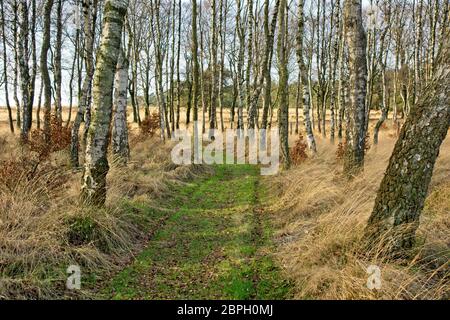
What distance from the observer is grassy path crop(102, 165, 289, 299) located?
14.4 ft

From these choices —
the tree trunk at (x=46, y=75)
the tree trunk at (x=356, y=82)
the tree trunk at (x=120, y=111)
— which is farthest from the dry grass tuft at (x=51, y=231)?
the tree trunk at (x=46, y=75)

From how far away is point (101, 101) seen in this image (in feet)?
18.9

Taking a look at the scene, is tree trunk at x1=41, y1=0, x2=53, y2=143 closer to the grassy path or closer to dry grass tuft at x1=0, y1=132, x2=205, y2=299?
dry grass tuft at x1=0, y1=132, x2=205, y2=299

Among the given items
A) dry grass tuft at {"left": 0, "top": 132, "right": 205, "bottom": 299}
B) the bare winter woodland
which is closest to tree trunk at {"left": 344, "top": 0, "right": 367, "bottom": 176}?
the bare winter woodland

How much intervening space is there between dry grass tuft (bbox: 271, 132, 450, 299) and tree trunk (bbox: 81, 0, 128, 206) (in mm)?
3218

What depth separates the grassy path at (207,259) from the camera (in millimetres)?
4389

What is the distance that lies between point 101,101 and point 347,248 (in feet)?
14.4

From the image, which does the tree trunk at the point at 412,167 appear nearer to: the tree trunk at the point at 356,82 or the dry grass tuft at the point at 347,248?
the dry grass tuft at the point at 347,248

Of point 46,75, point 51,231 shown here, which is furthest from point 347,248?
point 46,75

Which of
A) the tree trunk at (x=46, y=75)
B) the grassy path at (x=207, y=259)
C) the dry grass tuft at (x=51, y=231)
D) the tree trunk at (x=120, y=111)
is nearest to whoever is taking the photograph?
the dry grass tuft at (x=51, y=231)

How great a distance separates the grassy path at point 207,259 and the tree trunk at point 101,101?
1378mm

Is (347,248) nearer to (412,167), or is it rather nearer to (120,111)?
(412,167)

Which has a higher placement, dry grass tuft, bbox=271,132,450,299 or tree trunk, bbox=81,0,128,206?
tree trunk, bbox=81,0,128,206
